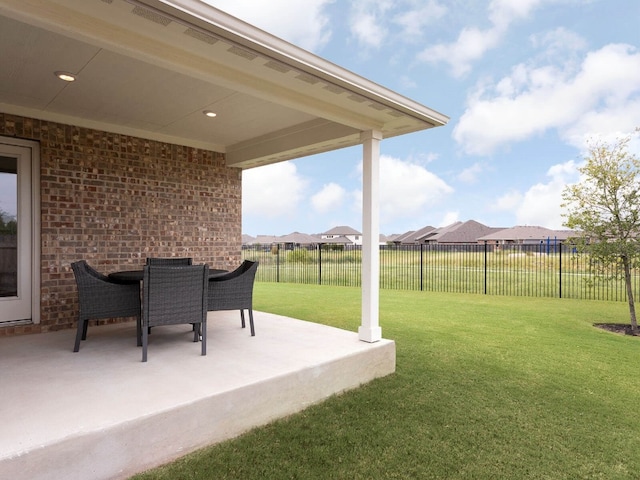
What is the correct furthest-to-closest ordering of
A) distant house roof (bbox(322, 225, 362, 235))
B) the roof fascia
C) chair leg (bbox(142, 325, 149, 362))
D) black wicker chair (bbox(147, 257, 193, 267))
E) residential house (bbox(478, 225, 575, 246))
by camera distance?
1. distant house roof (bbox(322, 225, 362, 235))
2. residential house (bbox(478, 225, 575, 246))
3. black wicker chair (bbox(147, 257, 193, 267))
4. chair leg (bbox(142, 325, 149, 362))
5. the roof fascia

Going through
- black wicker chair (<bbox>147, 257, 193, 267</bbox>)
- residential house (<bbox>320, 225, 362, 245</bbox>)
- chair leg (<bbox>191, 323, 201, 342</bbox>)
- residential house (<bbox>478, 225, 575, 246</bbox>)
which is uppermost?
residential house (<bbox>320, 225, 362, 245</bbox>)

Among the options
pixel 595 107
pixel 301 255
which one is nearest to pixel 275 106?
pixel 301 255

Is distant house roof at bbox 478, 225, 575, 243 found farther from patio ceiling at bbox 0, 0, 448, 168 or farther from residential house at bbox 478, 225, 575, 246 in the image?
patio ceiling at bbox 0, 0, 448, 168

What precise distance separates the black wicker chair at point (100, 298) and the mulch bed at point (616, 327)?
6773 mm

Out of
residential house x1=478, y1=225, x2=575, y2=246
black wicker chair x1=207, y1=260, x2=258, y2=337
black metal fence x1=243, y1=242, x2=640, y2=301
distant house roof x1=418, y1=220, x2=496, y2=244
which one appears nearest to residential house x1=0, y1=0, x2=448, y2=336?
black wicker chair x1=207, y1=260, x2=258, y2=337

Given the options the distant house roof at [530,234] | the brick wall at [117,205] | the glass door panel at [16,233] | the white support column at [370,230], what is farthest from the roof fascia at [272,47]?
the distant house roof at [530,234]

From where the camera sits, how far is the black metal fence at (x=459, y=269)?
1025cm

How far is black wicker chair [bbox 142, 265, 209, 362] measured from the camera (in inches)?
133

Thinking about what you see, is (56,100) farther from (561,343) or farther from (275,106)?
(561,343)

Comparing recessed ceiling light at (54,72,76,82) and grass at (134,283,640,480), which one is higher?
recessed ceiling light at (54,72,76,82)

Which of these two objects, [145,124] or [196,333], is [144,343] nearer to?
[196,333]

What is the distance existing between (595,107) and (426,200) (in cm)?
846

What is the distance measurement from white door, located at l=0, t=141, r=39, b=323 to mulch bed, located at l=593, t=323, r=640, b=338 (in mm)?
7913

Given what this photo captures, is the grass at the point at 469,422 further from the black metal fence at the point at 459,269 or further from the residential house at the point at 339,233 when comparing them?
the residential house at the point at 339,233
